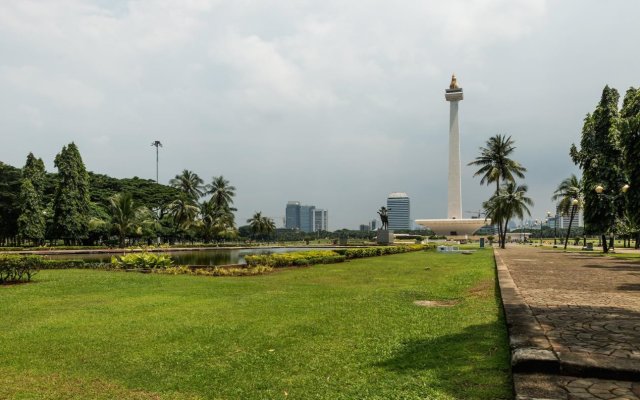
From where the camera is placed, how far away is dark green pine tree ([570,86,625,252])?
2961 cm

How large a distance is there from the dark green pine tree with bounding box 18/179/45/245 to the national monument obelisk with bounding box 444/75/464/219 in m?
57.7

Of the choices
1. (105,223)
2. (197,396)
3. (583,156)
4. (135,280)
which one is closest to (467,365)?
(197,396)

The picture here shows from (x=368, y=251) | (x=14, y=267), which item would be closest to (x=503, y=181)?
(x=368, y=251)

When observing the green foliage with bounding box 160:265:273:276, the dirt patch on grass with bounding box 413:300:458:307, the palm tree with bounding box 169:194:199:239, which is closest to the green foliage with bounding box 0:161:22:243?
the palm tree with bounding box 169:194:199:239

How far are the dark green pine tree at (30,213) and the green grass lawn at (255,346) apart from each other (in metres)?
46.1

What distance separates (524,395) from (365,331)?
10.6 ft

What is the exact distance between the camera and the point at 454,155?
6862 cm

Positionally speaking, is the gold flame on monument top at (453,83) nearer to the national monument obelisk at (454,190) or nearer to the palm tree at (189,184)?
the national monument obelisk at (454,190)

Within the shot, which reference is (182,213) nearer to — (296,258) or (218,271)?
(296,258)

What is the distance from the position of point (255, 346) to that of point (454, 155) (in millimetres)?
67094

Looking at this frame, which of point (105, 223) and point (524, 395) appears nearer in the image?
point (524, 395)

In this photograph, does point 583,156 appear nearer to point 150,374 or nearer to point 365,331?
point 365,331

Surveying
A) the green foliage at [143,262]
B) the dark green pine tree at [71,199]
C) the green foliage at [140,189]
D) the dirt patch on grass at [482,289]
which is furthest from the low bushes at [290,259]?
the green foliage at [140,189]

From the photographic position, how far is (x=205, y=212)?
65562mm
